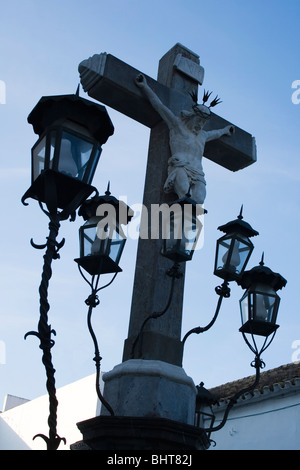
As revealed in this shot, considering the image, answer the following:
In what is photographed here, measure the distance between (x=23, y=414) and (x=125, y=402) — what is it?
18.0 m

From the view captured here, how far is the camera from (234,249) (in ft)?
15.8

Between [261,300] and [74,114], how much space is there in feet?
7.29

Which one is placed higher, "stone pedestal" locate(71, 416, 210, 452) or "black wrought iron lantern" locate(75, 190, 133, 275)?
"black wrought iron lantern" locate(75, 190, 133, 275)

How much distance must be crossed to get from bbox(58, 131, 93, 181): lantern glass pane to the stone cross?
51.8 inches

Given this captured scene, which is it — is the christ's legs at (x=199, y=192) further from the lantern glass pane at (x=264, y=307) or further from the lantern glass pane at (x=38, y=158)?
the lantern glass pane at (x=38, y=158)

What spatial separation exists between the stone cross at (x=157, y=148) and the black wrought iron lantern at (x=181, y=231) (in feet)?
1.56

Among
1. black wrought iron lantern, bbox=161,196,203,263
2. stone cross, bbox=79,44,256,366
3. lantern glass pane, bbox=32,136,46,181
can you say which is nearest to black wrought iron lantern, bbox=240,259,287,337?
stone cross, bbox=79,44,256,366

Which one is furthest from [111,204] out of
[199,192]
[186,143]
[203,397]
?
[203,397]

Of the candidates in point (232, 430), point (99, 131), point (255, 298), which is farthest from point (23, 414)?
point (99, 131)

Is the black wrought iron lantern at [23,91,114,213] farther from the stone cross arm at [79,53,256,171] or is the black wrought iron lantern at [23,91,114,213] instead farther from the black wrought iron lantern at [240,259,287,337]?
the black wrought iron lantern at [240,259,287,337]

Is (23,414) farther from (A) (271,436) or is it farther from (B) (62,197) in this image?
(B) (62,197)

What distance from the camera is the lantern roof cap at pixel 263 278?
16.7ft

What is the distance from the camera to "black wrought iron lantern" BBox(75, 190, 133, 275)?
4312 millimetres
